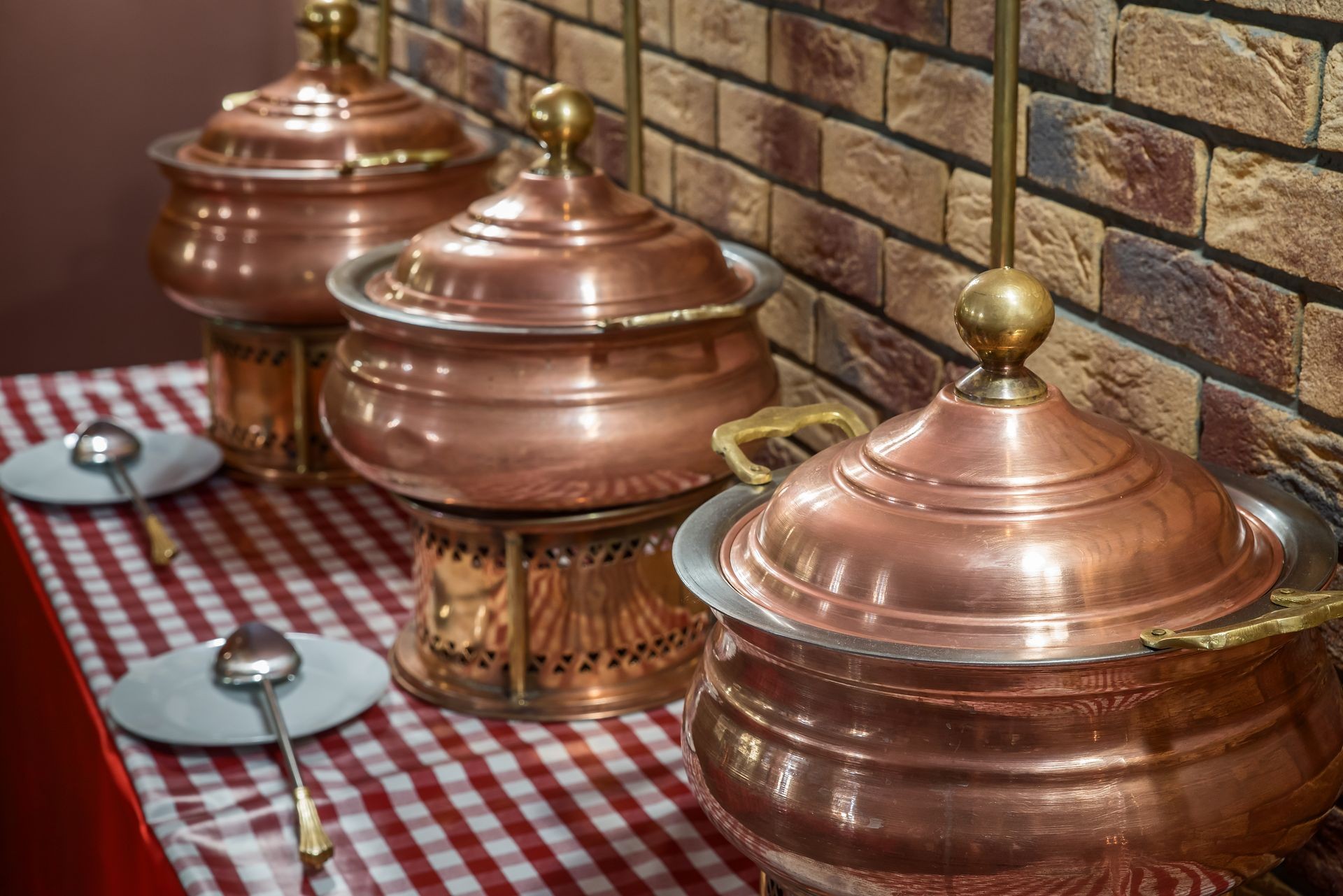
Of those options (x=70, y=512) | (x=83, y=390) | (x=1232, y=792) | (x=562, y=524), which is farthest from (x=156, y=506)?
(x=1232, y=792)

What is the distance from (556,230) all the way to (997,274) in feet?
1.40

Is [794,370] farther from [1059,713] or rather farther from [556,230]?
[1059,713]

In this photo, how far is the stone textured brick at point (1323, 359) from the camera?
31.4 inches

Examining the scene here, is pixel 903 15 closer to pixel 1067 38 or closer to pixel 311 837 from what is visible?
pixel 1067 38

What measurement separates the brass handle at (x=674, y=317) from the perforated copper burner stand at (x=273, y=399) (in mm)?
548

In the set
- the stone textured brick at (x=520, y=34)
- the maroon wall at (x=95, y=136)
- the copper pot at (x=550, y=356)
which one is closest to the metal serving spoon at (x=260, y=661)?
the copper pot at (x=550, y=356)

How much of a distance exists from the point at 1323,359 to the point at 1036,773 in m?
0.31

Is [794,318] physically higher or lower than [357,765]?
higher

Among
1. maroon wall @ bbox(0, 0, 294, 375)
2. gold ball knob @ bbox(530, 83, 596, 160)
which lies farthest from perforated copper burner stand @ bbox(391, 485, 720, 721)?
maroon wall @ bbox(0, 0, 294, 375)

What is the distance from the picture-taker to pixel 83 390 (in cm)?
177

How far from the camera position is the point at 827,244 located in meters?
1.26

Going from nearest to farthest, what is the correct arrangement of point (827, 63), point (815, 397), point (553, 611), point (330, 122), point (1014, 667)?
point (1014, 667)
point (553, 611)
point (827, 63)
point (815, 397)
point (330, 122)

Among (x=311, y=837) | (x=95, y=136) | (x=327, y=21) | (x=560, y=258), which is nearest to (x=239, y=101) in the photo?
(x=327, y=21)

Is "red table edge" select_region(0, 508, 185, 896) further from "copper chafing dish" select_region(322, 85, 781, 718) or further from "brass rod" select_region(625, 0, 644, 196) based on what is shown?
"brass rod" select_region(625, 0, 644, 196)
